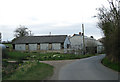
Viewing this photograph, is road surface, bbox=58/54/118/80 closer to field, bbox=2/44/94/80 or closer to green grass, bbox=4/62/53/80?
green grass, bbox=4/62/53/80

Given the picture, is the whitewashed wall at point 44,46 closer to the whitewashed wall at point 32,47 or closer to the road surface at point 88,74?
the whitewashed wall at point 32,47

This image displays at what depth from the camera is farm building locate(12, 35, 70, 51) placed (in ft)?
164

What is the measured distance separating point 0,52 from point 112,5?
16553mm

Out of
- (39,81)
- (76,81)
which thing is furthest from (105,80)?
(39,81)

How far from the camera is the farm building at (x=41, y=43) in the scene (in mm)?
50125

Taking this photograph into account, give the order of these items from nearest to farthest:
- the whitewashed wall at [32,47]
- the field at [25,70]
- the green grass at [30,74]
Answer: the green grass at [30,74] → the field at [25,70] → the whitewashed wall at [32,47]

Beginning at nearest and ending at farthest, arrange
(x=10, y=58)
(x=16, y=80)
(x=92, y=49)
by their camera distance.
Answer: (x=16, y=80)
(x=10, y=58)
(x=92, y=49)

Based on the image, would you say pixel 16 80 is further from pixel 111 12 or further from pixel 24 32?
pixel 24 32

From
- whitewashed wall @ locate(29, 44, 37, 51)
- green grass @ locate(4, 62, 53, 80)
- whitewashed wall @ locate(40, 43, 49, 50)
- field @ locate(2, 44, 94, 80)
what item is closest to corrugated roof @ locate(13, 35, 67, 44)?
whitewashed wall @ locate(40, 43, 49, 50)

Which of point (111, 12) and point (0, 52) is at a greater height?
point (111, 12)

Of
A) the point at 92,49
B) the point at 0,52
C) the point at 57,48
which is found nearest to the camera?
the point at 0,52

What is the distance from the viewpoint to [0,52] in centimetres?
2091

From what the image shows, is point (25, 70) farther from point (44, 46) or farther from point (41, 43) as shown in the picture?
point (41, 43)

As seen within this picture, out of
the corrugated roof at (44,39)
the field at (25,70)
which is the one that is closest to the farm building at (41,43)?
the corrugated roof at (44,39)
